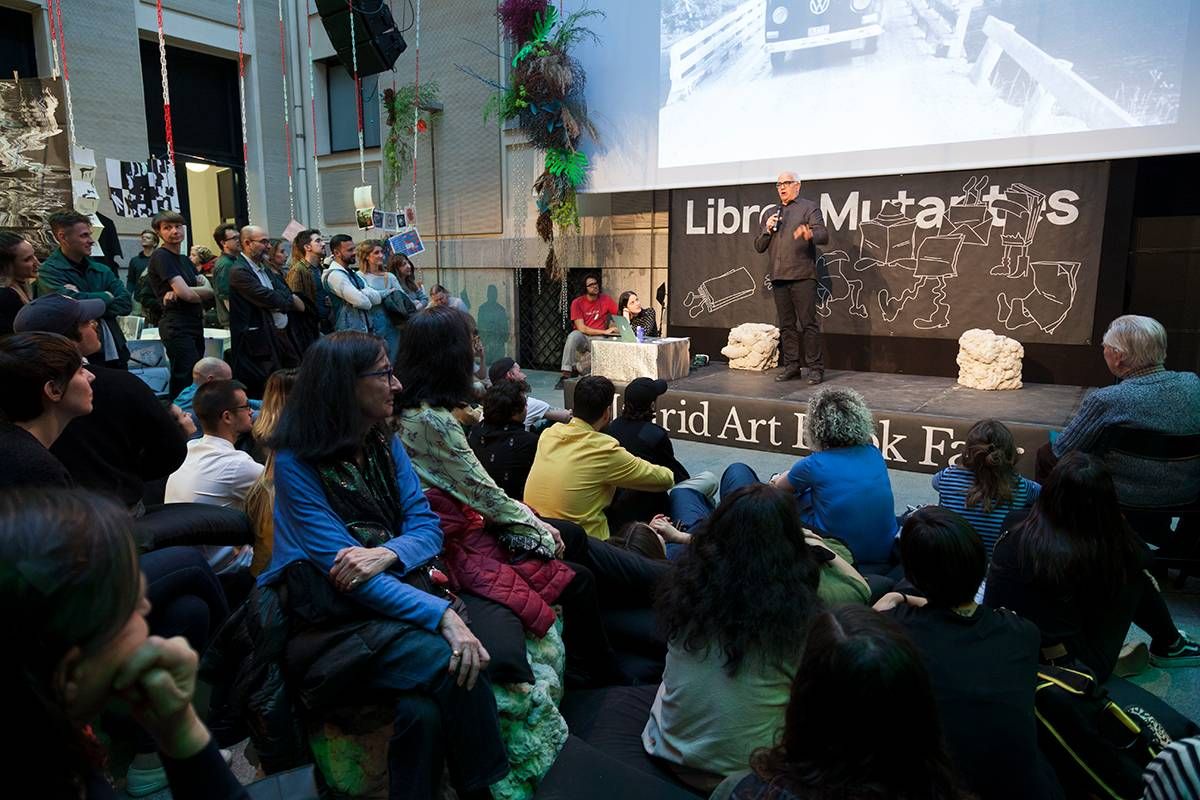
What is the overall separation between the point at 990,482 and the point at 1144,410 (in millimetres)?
746

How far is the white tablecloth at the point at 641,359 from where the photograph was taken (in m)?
6.34

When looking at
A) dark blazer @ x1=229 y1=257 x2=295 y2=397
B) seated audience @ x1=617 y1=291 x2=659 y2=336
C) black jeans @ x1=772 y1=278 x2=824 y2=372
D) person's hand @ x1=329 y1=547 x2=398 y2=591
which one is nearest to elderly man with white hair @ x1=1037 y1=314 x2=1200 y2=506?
person's hand @ x1=329 y1=547 x2=398 y2=591

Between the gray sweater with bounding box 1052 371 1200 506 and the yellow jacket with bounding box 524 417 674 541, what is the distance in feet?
5.86

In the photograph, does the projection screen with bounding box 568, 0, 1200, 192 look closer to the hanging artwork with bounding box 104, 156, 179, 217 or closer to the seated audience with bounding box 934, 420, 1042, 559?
the seated audience with bounding box 934, 420, 1042, 559

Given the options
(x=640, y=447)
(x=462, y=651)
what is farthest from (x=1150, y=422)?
(x=462, y=651)

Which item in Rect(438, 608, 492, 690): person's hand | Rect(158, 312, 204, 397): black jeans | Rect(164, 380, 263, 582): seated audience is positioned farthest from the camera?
Rect(158, 312, 204, 397): black jeans

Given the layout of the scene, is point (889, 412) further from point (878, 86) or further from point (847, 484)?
point (878, 86)

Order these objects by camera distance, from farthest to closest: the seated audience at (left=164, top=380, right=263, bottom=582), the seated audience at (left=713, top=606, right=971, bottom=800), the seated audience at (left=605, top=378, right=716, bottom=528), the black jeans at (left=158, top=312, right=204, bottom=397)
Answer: the black jeans at (left=158, top=312, right=204, bottom=397)
the seated audience at (left=605, top=378, right=716, bottom=528)
the seated audience at (left=164, top=380, right=263, bottom=582)
the seated audience at (left=713, top=606, right=971, bottom=800)

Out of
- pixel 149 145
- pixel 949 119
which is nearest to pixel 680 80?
pixel 949 119

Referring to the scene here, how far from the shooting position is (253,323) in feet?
16.0

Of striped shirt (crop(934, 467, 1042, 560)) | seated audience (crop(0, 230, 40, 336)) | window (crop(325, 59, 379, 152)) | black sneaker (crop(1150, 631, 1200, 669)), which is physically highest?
window (crop(325, 59, 379, 152))

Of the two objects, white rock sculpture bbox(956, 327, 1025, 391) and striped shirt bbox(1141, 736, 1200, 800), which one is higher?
white rock sculpture bbox(956, 327, 1025, 391)

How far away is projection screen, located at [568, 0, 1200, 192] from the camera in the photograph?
536 centimetres

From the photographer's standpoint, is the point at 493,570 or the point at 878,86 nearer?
the point at 493,570
